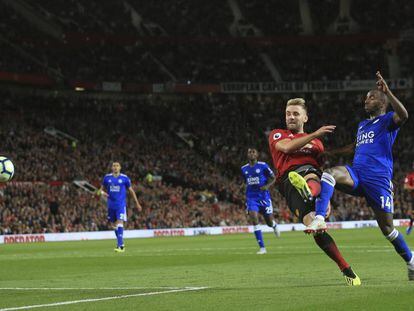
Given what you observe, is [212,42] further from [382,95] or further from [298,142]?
[298,142]

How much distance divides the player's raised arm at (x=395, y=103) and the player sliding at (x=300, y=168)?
1091mm

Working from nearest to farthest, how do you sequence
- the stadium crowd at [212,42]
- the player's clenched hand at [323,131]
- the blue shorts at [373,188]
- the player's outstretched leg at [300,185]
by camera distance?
the player's clenched hand at [323,131]
the player's outstretched leg at [300,185]
the blue shorts at [373,188]
the stadium crowd at [212,42]

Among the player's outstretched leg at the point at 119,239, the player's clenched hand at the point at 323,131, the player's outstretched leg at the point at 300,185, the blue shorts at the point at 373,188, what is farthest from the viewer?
the player's outstretched leg at the point at 119,239

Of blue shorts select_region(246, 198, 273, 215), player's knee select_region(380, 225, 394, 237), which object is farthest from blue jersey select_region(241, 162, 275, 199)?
player's knee select_region(380, 225, 394, 237)

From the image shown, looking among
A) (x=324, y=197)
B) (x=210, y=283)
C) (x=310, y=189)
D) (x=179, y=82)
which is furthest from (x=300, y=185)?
(x=179, y=82)

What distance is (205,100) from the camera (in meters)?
63.7

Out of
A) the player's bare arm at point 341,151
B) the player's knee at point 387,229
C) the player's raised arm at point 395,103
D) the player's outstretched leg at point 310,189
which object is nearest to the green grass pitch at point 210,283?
the player's knee at point 387,229

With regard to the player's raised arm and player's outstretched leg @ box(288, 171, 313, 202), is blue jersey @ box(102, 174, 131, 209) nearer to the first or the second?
player's outstretched leg @ box(288, 171, 313, 202)

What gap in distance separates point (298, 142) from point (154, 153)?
4219 cm

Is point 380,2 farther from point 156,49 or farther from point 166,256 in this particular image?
point 166,256

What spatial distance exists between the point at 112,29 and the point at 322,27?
17.3 m

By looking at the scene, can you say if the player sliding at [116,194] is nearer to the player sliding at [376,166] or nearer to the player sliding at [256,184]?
the player sliding at [256,184]

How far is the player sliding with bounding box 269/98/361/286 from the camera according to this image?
10469mm

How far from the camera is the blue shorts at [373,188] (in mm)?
10781
